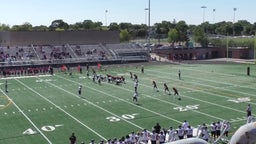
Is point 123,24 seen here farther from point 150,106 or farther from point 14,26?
point 150,106

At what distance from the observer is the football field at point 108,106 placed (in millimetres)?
17891

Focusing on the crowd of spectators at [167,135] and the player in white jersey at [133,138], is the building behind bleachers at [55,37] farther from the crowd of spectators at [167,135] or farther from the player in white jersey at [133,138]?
the player in white jersey at [133,138]

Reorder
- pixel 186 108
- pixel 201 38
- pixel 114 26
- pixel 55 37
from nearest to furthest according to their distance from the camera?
1. pixel 186 108
2. pixel 55 37
3. pixel 201 38
4. pixel 114 26

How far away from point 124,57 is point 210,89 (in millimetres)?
25655

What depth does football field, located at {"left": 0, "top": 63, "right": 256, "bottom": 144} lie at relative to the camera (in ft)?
58.7

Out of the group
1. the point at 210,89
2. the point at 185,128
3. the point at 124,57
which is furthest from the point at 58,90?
the point at 124,57

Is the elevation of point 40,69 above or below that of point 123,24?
below

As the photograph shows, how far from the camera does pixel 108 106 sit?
2289cm

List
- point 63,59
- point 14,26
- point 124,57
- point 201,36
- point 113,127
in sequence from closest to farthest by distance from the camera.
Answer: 1. point 113,127
2. point 63,59
3. point 124,57
4. point 201,36
5. point 14,26

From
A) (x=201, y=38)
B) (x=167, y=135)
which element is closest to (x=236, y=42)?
(x=201, y=38)

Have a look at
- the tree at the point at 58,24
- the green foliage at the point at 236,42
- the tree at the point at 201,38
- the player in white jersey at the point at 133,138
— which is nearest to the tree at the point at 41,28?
the tree at the point at 58,24

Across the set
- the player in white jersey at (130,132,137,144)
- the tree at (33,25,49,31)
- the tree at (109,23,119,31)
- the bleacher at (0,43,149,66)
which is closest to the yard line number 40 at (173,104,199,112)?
the player in white jersey at (130,132,137,144)

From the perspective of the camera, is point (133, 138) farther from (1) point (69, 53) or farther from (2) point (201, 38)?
(2) point (201, 38)

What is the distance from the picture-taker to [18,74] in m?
39.3
